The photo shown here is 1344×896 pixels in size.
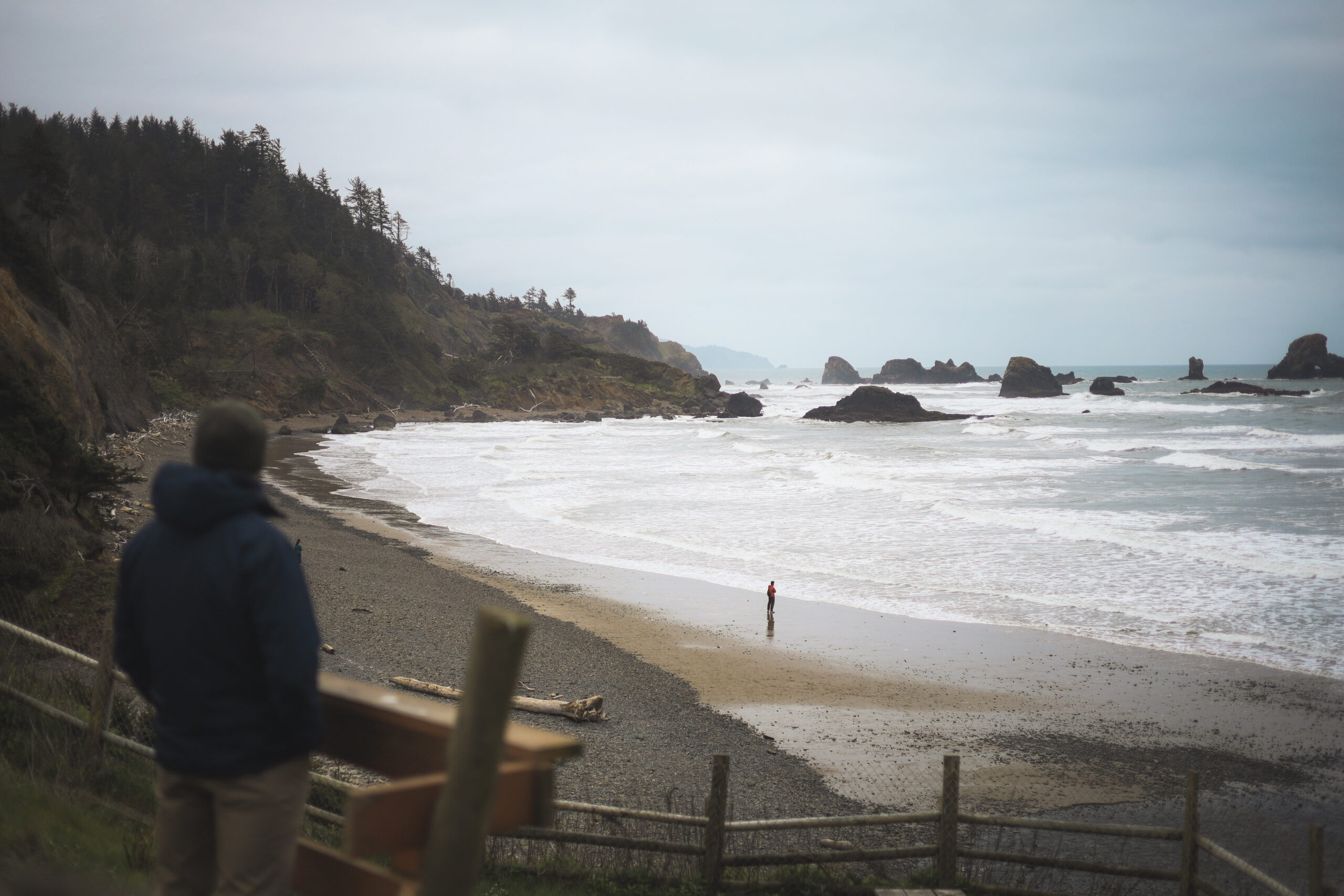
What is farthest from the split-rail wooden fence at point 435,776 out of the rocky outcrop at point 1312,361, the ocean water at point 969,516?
the rocky outcrop at point 1312,361

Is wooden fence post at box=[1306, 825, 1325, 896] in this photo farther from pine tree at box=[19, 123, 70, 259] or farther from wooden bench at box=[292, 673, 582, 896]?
pine tree at box=[19, 123, 70, 259]

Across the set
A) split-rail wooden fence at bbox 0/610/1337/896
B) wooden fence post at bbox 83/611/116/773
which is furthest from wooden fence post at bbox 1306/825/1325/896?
wooden fence post at bbox 83/611/116/773

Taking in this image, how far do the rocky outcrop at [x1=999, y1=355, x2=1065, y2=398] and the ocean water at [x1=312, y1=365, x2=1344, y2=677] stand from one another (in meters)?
38.8

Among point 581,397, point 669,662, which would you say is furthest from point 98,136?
point 669,662

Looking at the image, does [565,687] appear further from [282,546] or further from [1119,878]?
[282,546]

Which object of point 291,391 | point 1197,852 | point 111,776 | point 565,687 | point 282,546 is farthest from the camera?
point 291,391

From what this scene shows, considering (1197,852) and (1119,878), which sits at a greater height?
(1197,852)

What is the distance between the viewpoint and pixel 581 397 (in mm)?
83875

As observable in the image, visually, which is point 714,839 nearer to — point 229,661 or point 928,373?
point 229,661

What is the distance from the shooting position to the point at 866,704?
10.8m

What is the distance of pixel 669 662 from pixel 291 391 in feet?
186

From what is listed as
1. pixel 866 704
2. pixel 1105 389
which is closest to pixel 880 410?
pixel 1105 389

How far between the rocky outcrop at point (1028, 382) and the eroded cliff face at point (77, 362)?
83377mm

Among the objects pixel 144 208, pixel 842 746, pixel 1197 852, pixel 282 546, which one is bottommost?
pixel 842 746
